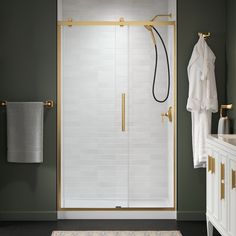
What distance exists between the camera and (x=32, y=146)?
16.4 feet

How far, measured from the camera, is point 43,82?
200 inches

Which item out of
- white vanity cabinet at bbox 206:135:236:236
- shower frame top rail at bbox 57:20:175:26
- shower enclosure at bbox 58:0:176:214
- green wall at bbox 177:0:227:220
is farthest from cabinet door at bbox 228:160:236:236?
shower frame top rail at bbox 57:20:175:26

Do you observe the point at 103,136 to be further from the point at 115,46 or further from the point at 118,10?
the point at 118,10

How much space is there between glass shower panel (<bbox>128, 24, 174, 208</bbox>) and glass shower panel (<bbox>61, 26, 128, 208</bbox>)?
3.7 inches

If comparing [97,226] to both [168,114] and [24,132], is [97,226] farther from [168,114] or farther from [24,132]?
[168,114]

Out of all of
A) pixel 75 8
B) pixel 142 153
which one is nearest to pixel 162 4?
pixel 75 8

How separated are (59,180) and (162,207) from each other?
110 cm

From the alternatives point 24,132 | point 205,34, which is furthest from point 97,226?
point 205,34

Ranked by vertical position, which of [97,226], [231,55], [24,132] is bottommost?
[97,226]

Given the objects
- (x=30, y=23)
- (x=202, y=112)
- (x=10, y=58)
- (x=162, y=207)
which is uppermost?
(x=30, y=23)

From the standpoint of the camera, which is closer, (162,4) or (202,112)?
(202,112)

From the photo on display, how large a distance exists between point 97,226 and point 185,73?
69.8 inches

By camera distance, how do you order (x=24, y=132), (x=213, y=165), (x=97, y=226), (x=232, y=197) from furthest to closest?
(x=24, y=132), (x=97, y=226), (x=213, y=165), (x=232, y=197)

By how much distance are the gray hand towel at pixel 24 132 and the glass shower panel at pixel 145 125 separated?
3.13ft
